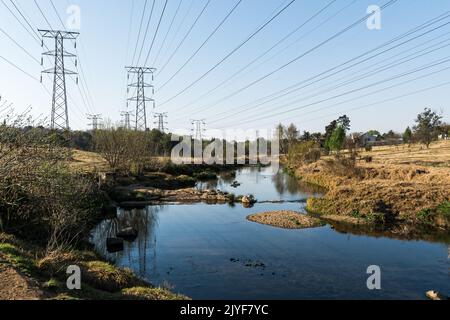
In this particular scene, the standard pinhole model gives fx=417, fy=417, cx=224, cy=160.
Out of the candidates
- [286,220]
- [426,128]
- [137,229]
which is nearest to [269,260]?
[286,220]

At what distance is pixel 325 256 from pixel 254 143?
10929 centimetres

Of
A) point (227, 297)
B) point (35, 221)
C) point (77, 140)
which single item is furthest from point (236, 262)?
point (77, 140)

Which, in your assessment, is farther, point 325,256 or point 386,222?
point 386,222

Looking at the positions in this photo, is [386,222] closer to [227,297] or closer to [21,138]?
[227,297]

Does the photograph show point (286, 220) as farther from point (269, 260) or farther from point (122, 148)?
point (122, 148)

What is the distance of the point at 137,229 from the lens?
111ft

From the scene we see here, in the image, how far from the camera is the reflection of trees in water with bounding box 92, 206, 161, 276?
2606 centimetres

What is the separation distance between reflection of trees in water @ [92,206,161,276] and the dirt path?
31.4 ft

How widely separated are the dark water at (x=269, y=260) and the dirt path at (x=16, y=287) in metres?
8.24

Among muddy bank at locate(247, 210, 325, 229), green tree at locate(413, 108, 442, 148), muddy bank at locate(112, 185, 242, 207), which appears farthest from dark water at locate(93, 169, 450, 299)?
green tree at locate(413, 108, 442, 148)

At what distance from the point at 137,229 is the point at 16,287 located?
22105mm

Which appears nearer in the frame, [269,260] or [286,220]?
[269,260]
